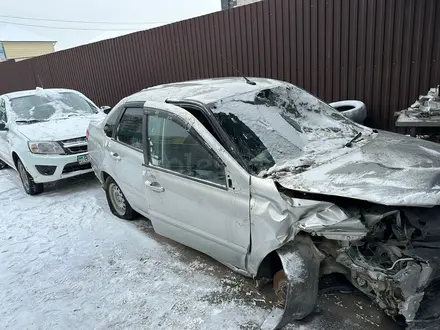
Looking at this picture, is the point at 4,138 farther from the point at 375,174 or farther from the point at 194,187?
the point at 375,174

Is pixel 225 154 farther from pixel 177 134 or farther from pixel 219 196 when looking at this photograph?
pixel 177 134

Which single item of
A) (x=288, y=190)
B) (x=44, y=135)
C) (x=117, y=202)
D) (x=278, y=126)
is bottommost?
(x=117, y=202)

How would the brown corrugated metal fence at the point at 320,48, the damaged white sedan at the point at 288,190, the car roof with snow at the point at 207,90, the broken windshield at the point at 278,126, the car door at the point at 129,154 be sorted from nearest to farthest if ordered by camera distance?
the damaged white sedan at the point at 288,190
the broken windshield at the point at 278,126
the car roof with snow at the point at 207,90
the car door at the point at 129,154
the brown corrugated metal fence at the point at 320,48

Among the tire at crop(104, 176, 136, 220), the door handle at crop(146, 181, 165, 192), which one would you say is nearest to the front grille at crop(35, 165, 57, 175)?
the tire at crop(104, 176, 136, 220)

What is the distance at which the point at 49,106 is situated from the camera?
6.87 m

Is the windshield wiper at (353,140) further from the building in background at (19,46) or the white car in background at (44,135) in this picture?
the building in background at (19,46)

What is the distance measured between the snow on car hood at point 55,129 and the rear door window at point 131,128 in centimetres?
207

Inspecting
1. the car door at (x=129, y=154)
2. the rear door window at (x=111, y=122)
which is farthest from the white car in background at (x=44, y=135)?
the car door at (x=129, y=154)

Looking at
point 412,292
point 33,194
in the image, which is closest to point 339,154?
point 412,292

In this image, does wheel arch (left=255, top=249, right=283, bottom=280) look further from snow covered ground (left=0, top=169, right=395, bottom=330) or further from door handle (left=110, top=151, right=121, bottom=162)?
door handle (left=110, top=151, right=121, bottom=162)

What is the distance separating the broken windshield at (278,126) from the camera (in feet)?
9.49

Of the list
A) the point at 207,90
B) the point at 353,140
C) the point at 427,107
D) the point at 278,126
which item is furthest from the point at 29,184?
the point at 427,107

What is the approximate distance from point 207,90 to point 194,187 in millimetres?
992

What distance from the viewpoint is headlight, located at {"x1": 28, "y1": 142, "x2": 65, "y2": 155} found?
18.7ft
